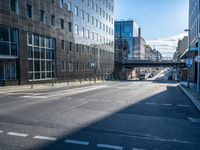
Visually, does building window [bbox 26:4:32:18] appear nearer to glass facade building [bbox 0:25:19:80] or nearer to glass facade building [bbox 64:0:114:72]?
glass facade building [bbox 0:25:19:80]

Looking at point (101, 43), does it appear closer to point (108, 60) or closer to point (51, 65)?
point (108, 60)

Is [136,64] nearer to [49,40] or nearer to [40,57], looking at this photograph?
[49,40]

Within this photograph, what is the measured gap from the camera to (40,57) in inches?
1208

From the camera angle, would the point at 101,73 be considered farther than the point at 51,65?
Yes

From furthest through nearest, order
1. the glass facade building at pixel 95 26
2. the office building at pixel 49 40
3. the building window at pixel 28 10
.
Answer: the glass facade building at pixel 95 26
the building window at pixel 28 10
the office building at pixel 49 40

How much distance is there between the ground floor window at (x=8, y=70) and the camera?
2458cm

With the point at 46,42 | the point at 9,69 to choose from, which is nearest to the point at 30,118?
the point at 9,69

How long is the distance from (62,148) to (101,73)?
54.3 meters

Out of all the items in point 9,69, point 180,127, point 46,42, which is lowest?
point 180,127

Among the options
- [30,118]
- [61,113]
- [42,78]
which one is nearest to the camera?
[30,118]

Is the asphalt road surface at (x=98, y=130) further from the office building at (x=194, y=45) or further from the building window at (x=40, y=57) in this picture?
the building window at (x=40, y=57)

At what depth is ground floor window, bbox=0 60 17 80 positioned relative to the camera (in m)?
24.6

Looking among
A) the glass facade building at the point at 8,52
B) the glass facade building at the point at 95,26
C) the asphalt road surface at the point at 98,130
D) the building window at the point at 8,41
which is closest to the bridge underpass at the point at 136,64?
the glass facade building at the point at 95,26

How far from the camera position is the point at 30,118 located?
8.34 metres
